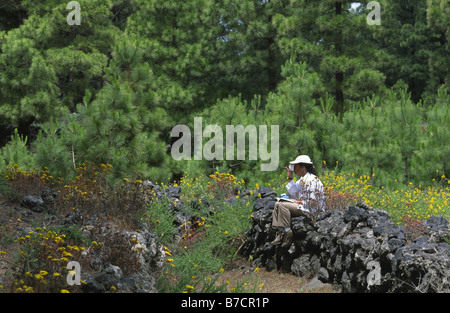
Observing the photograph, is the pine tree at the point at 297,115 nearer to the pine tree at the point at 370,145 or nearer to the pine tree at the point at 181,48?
the pine tree at the point at 370,145

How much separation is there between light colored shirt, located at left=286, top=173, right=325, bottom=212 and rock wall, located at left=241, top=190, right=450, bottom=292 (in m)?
0.15

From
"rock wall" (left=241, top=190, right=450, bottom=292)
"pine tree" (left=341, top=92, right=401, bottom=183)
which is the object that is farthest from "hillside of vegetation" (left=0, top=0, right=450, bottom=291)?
"rock wall" (left=241, top=190, right=450, bottom=292)

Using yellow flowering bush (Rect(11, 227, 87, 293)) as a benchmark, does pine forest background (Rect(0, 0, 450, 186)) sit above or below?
above

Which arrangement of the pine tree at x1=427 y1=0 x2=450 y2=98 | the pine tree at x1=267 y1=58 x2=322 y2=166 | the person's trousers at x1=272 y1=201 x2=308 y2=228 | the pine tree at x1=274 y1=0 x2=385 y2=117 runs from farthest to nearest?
the pine tree at x1=427 y1=0 x2=450 y2=98, the pine tree at x1=274 y1=0 x2=385 y2=117, the pine tree at x1=267 y1=58 x2=322 y2=166, the person's trousers at x1=272 y1=201 x2=308 y2=228

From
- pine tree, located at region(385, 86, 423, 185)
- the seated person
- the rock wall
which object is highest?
pine tree, located at region(385, 86, 423, 185)

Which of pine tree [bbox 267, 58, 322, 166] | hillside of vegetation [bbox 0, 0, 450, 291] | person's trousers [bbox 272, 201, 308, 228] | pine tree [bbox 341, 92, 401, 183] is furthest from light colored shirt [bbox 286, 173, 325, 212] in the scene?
pine tree [bbox 341, 92, 401, 183]

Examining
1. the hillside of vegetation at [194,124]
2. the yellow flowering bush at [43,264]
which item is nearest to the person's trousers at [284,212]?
the hillside of vegetation at [194,124]

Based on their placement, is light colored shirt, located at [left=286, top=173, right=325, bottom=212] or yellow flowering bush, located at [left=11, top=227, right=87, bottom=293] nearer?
yellow flowering bush, located at [left=11, top=227, right=87, bottom=293]

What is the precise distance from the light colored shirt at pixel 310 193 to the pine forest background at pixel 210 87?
3.44m

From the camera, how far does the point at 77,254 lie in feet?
16.0

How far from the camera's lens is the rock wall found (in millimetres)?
4668

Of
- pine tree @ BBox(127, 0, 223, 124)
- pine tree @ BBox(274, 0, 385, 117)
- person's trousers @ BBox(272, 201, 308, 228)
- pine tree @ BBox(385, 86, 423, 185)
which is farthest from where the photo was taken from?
pine tree @ BBox(127, 0, 223, 124)

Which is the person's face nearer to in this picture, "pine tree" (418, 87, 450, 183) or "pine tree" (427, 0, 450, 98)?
"pine tree" (418, 87, 450, 183)
